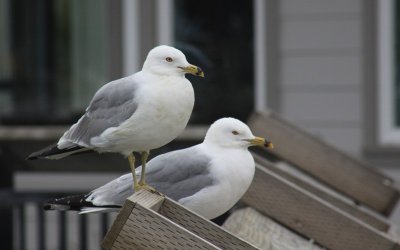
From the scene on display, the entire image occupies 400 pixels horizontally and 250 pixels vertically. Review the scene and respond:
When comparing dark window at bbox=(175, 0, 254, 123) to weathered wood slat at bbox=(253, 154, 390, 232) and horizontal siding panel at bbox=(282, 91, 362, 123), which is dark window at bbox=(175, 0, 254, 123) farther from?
weathered wood slat at bbox=(253, 154, 390, 232)

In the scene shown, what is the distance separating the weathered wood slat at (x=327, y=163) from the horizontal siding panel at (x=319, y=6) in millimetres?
3275

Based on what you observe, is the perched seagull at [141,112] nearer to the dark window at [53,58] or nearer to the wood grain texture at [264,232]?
the wood grain texture at [264,232]

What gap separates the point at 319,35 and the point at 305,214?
4.33m

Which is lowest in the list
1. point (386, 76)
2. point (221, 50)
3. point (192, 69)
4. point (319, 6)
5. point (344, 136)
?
point (344, 136)

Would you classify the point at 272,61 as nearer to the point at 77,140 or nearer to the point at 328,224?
the point at 328,224

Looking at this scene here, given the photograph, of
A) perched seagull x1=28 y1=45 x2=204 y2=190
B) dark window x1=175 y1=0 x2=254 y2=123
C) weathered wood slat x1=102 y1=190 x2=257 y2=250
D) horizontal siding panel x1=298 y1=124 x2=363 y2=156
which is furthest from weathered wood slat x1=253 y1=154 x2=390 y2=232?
dark window x1=175 y1=0 x2=254 y2=123

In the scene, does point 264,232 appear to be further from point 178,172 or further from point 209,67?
point 209,67

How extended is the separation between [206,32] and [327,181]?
3.63 metres

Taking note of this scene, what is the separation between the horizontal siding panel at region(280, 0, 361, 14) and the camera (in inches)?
276

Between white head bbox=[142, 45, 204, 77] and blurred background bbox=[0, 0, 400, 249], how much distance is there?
4445mm

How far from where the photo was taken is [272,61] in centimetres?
713

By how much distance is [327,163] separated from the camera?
3.75m

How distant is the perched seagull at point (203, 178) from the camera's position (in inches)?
89.4

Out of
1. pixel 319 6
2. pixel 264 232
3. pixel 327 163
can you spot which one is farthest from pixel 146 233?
pixel 319 6
